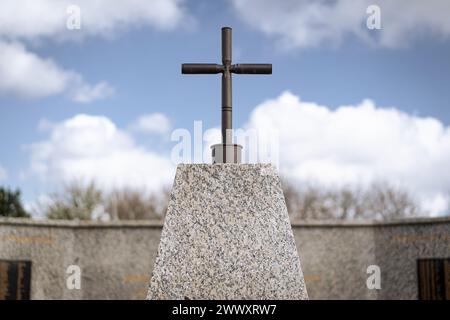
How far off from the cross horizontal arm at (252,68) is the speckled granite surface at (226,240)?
859 mm

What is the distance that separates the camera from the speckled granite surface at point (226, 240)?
395 centimetres

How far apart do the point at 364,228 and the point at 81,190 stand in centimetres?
1538

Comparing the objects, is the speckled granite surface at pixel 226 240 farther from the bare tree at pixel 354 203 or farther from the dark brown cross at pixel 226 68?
the bare tree at pixel 354 203

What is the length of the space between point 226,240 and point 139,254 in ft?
24.7

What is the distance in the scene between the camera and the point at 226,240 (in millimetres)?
4027

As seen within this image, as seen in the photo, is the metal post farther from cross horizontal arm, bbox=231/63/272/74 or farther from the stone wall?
the stone wall

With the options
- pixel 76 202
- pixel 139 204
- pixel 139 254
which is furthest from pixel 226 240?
pixel 139 204

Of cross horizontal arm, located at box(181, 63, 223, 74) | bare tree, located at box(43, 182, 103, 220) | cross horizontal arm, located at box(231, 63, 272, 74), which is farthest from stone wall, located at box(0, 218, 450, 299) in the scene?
bare tree, located at box(43, 182, 103, 220)

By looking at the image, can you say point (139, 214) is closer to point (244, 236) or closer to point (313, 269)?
point (313, 269)

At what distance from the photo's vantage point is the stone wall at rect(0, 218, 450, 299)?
1077cm

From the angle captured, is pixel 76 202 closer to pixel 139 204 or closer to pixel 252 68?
pixel 139 204

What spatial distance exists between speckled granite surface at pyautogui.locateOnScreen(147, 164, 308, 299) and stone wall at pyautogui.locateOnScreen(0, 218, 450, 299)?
7.23 m

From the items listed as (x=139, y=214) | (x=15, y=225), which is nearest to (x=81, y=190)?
(x=139, y=214)
